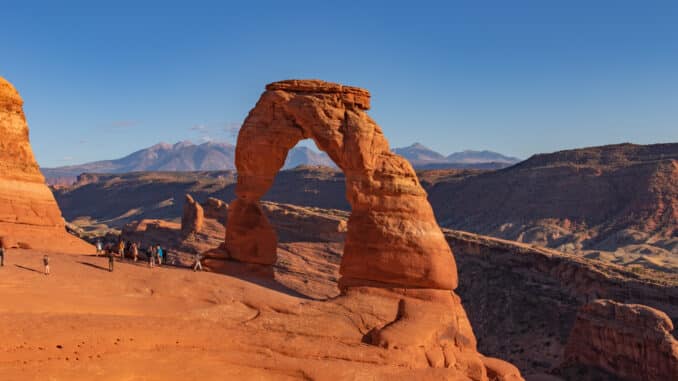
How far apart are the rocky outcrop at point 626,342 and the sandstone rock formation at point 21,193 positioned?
21386mm

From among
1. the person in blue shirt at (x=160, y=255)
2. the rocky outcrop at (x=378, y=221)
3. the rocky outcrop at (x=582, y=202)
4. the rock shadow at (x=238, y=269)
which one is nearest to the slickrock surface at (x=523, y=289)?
the rocky outcrop at (x=378, y=221)

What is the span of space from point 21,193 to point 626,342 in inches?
987

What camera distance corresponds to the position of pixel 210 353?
14.6 m

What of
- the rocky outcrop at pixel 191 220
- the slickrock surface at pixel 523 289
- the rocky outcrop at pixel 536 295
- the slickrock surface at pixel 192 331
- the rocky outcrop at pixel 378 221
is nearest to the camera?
the slickrock surface at pixel 192 331

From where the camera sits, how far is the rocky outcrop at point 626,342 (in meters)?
25.7

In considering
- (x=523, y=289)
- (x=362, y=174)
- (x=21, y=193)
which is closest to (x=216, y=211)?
(x=523, y=289)

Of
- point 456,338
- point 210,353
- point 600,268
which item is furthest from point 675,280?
point 210,353

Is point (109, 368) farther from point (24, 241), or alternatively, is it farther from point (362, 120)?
point (24, 241)

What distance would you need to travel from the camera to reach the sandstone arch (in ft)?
69.2

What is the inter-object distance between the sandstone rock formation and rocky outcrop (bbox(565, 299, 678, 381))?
70.2ft

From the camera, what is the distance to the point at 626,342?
2712 centimetres

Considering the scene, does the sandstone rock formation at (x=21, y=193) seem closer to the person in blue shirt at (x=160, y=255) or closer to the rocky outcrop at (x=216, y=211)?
the person in blue shirt at (x=160, y=255)

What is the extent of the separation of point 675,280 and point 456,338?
25.8 metres

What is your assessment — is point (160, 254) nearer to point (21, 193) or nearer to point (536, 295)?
point (21, 193)
